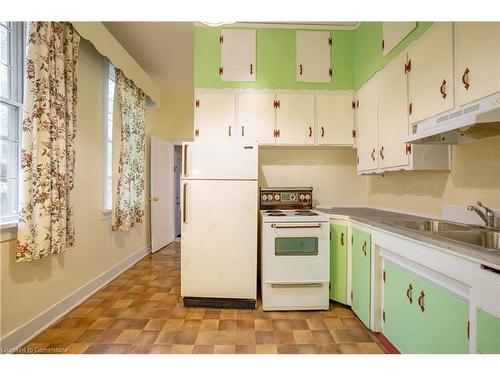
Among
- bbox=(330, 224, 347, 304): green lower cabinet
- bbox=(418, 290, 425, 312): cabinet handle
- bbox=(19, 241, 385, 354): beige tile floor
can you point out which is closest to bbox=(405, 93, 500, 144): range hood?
bbox=(418, 290, 425, 312): cabinet handle

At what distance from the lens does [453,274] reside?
3.70 ft

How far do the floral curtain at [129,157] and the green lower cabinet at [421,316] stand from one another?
2884mm

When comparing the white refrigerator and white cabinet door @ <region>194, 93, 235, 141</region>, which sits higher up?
white cabinet door @ <region>194, 93, 235, 141</region>

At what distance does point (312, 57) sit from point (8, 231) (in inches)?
118

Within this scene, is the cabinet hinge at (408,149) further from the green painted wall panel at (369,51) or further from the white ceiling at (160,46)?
the white ceiling at (160,46)

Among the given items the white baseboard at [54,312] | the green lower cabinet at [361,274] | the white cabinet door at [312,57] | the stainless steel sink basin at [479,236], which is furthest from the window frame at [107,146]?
the stainless steel sink basin at [479,236]

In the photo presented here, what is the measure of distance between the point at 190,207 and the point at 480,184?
2.15 metres

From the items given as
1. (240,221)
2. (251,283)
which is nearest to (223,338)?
(251,283)

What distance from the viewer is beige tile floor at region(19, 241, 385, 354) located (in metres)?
1.79

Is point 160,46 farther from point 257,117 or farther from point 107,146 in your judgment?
point 257,117

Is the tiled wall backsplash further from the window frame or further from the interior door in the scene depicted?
the interior door

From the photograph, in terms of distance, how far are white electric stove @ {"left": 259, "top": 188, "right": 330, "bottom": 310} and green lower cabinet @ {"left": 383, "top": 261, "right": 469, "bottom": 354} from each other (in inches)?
24.1

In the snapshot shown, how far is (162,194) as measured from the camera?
4.54 meters

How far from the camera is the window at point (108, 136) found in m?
3.02
